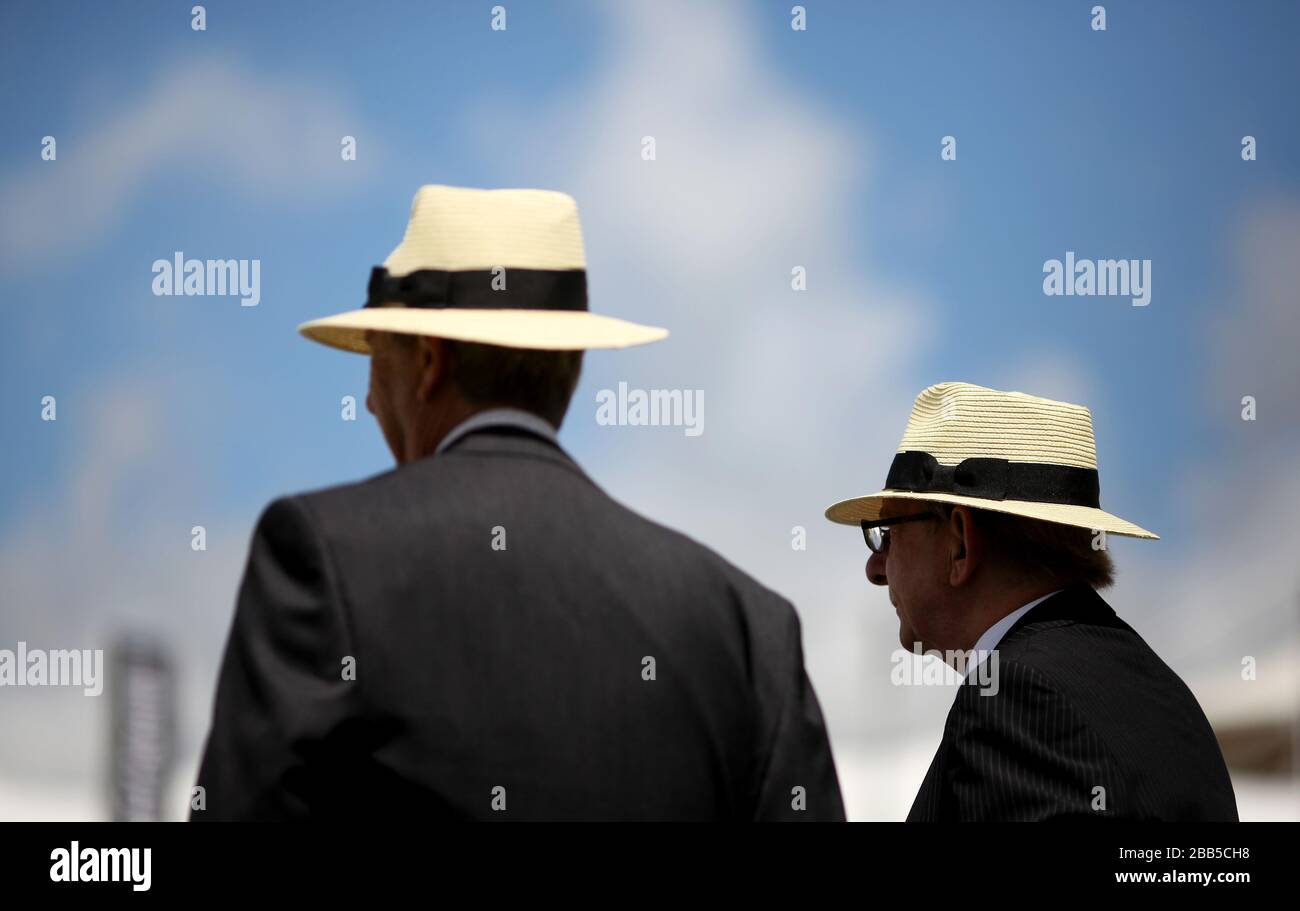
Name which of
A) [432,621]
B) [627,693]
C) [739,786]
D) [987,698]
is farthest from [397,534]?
[987,698]

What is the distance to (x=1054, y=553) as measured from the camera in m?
2.88

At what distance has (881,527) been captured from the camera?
10.3ft

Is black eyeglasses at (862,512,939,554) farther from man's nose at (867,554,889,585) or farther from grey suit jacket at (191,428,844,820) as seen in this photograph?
grey suit jacket at (191,428,844,820)

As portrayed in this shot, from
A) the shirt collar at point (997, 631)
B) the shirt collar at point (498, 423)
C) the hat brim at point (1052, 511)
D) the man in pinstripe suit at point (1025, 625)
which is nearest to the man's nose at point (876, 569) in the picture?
the man in pinstripe suit at point (1025, 625)

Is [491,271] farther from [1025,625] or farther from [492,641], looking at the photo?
[1025,625]

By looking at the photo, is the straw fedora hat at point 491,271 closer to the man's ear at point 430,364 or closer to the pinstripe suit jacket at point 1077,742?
the man's ear at point 430,364

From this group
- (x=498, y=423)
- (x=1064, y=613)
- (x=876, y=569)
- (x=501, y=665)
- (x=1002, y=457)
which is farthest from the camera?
(x=876, y=569)

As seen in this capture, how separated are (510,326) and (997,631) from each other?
4.10ft

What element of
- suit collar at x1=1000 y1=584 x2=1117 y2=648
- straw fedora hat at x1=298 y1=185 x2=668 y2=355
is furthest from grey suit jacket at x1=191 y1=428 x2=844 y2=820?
suit collar at x1=1000 y1=584 x2=1117 y2=648

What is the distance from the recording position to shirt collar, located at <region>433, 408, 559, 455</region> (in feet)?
6.64

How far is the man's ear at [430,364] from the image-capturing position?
2076 mm

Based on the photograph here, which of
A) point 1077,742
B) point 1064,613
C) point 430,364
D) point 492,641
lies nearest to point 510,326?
point 430,364

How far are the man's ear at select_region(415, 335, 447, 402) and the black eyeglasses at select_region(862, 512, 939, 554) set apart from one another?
1.33 metres
